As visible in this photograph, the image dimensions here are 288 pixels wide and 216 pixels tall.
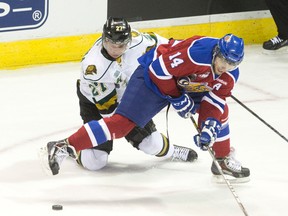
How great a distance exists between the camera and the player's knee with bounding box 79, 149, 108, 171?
12.8 ft

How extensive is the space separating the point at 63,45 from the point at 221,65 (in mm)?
2625

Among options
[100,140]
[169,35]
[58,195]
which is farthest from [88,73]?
[169,35]

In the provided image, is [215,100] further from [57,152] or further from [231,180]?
[57,152]

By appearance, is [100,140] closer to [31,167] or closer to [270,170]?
[31,167]

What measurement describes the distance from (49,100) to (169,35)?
147 centimetres

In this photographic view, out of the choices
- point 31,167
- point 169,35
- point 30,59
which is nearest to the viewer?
point 31,167

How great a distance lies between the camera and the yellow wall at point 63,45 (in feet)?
18.5

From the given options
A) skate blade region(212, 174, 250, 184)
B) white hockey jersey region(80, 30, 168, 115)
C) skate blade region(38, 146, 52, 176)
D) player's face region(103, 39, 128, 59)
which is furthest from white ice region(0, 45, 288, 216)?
player's face region(103, 39, 128, 59)

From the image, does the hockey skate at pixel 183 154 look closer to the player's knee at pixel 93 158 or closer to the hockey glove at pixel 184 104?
the player's knee at pixel 93 158

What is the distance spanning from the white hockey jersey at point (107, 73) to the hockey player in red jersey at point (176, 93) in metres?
0.13

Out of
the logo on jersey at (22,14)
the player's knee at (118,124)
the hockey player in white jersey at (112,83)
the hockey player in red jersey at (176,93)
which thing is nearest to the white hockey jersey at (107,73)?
the hockey player in white jersey at (112,83)

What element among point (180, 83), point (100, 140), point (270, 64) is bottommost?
point (270, 64)

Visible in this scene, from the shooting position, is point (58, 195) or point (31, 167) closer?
point (58, 195)

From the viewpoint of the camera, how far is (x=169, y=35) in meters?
6.17
